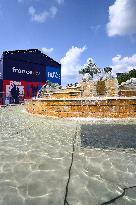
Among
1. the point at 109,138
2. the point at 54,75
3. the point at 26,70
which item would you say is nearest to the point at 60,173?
the point at 109,138

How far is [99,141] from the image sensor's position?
7145 mm

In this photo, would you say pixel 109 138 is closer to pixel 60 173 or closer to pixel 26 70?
pixel 60 173

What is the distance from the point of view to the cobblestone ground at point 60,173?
11.7 ft

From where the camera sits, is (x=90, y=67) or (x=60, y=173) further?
(x=90, y=67)

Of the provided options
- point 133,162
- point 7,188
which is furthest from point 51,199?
point 133,162

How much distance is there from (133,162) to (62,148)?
2.05m

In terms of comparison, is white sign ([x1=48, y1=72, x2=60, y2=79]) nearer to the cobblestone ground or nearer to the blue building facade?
the blue building facade

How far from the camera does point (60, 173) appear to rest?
180 inches

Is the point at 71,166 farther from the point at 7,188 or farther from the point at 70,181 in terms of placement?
the point at 7,188

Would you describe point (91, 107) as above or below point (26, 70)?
below

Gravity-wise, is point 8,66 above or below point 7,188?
above

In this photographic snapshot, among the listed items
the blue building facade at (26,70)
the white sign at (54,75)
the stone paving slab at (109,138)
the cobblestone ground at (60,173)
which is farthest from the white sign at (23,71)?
the cobblestone ground at (60,173)

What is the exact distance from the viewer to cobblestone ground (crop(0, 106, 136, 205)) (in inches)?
141

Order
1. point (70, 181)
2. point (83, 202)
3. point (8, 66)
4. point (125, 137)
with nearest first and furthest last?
point (83, 202)
point (70, 181)
point (125, 137)
point (8, 66)
